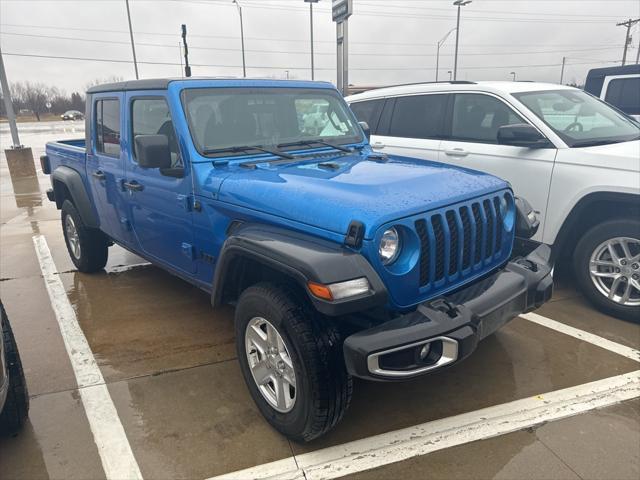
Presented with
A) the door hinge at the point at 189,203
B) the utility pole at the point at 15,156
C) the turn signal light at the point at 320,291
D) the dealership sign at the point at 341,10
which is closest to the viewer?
the turn signal light at the point at 320,291

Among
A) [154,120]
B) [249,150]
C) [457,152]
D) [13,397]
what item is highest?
[154,120]

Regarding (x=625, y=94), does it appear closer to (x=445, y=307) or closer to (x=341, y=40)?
(x=341, y=40)

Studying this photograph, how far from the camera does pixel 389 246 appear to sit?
2.40m

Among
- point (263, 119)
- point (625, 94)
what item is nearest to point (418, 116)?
point (263, 119)

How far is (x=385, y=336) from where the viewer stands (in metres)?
2.21

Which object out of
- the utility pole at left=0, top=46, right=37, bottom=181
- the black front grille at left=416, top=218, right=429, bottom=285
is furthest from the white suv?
the utility pole at left=0, top=46, right=37, bottom=181

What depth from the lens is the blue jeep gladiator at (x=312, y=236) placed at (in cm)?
230

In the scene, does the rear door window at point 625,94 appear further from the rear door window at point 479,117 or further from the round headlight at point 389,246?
the round headlight at point 389,246

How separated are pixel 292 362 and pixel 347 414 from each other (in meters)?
0.75

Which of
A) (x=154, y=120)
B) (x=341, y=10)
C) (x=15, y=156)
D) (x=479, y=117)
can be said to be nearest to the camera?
(x=154, y=120)

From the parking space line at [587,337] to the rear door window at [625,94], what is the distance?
620cm

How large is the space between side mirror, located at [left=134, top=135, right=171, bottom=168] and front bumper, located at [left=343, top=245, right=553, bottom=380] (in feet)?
5.89

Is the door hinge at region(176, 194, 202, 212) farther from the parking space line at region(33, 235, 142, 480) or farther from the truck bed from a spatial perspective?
the truck bed

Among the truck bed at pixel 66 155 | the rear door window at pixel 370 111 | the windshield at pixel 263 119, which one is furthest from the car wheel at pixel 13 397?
the rear door window at pixel 370 111
